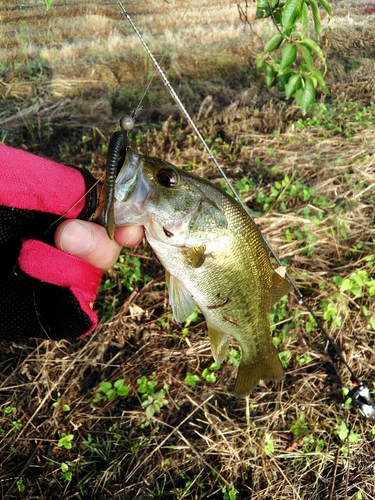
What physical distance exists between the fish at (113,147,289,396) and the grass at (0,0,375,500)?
32.9 inches

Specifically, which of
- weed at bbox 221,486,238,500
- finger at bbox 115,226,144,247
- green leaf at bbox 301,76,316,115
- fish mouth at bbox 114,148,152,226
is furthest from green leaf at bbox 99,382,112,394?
green leaf at bbox 301,76,316,115

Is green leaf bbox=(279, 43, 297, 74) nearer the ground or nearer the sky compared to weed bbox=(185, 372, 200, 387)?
nearer the sky

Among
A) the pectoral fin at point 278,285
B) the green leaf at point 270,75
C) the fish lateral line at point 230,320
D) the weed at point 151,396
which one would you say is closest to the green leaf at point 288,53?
the green leaf at point 270,75

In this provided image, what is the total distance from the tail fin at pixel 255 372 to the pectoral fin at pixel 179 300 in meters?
0.40

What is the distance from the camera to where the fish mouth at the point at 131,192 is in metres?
1.40

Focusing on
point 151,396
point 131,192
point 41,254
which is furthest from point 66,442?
point 131,192

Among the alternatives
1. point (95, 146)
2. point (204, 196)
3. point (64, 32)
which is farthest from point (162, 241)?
point (64, 32)

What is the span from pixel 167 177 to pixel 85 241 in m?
0.42

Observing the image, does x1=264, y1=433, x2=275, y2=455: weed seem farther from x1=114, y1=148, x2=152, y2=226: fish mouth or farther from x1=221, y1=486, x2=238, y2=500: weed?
x1=114, y1=148, x2=152, y2=226: fish mouth

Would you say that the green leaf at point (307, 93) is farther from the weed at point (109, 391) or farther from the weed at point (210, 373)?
the weed at point (109, 391)

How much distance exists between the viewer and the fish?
1.48 meters

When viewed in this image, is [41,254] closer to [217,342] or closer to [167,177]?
[167,177]

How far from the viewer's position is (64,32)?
5.67 metres

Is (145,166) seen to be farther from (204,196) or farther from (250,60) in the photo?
(250,60)
